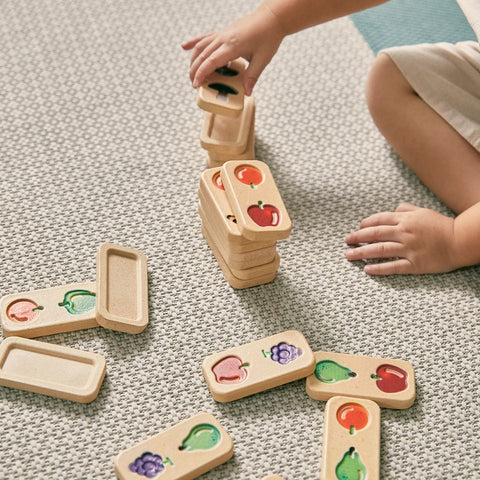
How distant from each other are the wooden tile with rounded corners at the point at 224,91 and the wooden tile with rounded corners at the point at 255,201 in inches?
4.1

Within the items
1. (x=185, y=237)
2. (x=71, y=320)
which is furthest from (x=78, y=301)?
(x=185, y=237)

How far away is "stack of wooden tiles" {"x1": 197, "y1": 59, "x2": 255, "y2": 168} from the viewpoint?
96 centimetres

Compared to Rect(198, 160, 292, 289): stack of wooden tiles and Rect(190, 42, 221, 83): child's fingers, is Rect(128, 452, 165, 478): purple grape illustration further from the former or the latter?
Rect(190, 42, 221, 83): child's fingers

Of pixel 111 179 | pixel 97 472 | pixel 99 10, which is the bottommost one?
pixel 97 472

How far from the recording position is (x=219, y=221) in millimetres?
877

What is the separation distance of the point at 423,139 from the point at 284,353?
426 mm

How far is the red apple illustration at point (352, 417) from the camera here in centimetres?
79

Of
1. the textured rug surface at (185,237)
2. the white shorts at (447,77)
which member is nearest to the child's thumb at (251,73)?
the textured rug surface at (185,237)

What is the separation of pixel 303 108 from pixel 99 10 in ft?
1.44

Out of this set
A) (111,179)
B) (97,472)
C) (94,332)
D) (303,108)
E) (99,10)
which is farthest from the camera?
(99,10)

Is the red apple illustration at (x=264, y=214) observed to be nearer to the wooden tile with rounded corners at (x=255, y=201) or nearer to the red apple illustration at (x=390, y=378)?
the wooden tile with rounded corners at (x=255, y=201)

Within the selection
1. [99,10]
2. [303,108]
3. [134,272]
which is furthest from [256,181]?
[99,10]

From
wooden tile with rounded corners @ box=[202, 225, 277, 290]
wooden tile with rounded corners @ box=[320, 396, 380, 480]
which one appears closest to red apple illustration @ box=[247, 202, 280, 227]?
wooden tile with rounded corners @ box=[202, 225, 277, 290]

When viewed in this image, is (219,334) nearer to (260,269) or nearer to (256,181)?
(260,269)
